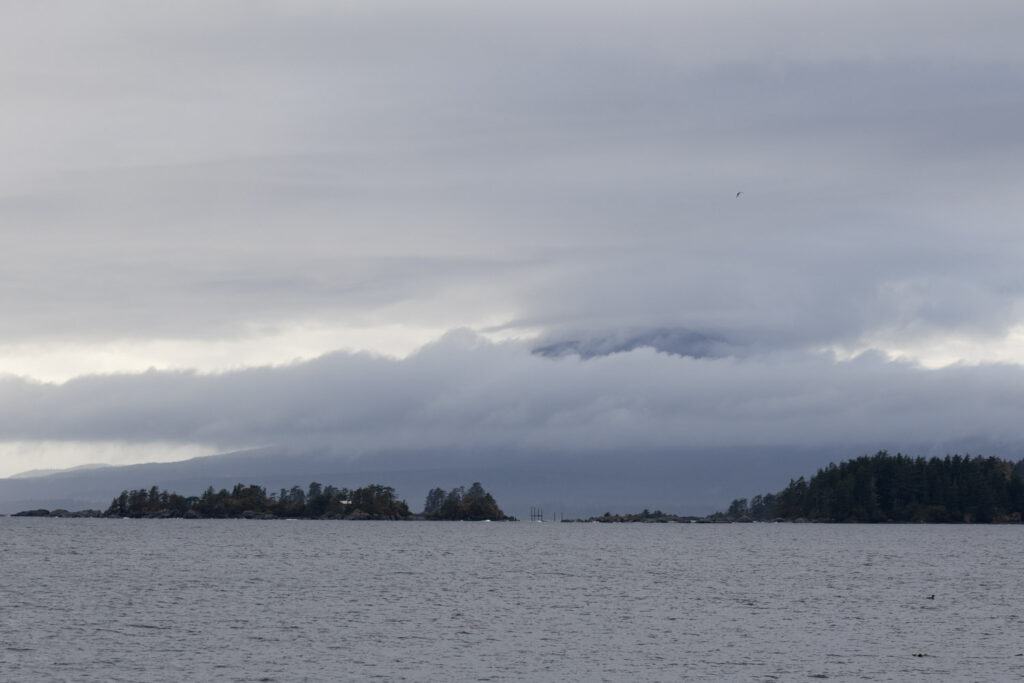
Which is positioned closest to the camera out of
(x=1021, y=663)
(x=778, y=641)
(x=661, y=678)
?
(x=661, y=678)

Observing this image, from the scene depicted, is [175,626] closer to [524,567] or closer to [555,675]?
[555,675]

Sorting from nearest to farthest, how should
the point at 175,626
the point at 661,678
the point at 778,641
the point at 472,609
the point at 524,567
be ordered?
1. the point at 661,678
2. the point at 778,641
3. the point at 175,626
4. the point at 472,609
5. the point at 524,567

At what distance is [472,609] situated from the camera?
115m

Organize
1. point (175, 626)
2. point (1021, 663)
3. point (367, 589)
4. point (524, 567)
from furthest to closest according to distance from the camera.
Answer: point (524, 567), point (367, 589), point (175, 626), point (1021, 663)

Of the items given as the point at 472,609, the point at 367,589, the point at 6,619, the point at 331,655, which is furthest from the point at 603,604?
the point at 6,619

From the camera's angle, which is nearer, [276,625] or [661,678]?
[661,678]

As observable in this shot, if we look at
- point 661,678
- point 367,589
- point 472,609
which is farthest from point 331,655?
point 367,589

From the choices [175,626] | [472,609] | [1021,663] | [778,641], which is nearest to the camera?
[1021,663]

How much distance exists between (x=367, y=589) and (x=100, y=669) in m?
60.5

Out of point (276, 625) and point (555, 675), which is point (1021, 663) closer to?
point (555, 675)

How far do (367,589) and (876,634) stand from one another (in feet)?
197

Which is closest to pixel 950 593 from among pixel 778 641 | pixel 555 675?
pixel 778 641

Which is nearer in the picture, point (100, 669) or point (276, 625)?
point (100, 669)

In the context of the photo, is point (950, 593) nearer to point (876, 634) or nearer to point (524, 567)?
point (876, 634)
